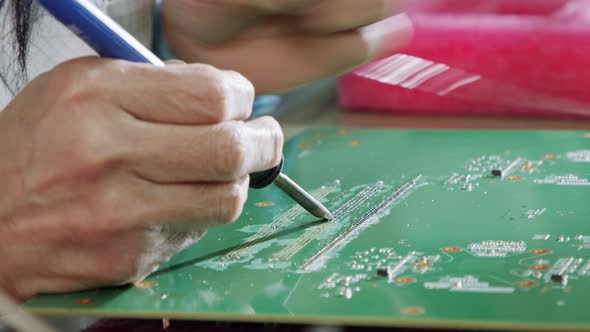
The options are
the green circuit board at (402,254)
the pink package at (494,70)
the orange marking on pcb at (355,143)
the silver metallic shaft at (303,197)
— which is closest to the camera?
the green circuit board at (402,254)

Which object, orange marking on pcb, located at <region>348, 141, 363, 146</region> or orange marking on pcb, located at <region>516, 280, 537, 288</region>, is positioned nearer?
orange marking on pcb, located at <region>516, 280, 537, 288</region>

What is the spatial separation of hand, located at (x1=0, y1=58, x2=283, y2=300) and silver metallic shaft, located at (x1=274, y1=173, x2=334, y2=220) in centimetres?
11

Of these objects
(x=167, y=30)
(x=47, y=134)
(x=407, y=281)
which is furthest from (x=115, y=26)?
(x=167, y=30)

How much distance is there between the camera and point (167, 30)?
0.77 m

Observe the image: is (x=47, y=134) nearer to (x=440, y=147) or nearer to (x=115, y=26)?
(x=115, y=26)

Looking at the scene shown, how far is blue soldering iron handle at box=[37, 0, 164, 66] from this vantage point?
0.44 meters

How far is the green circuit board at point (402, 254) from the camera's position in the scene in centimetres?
43

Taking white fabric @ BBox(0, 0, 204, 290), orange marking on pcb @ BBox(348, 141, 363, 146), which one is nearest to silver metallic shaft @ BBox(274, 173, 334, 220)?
white fabric @ BBox(0, 0, 204, 290)

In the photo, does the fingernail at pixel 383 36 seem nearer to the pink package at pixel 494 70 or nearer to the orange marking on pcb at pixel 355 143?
the orange marking on pcb at pixel 355 143

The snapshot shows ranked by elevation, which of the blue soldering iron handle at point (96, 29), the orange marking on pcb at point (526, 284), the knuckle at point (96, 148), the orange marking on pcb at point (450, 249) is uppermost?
the blue soldering iron handle at point (96, 29)

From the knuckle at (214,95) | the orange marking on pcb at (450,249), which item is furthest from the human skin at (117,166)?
the orange marking on pcb at (450,249)

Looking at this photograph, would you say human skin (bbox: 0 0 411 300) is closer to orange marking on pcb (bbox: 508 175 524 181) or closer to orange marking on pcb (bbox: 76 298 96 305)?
orange marking on pcb (bbox: 76 298 96 305)

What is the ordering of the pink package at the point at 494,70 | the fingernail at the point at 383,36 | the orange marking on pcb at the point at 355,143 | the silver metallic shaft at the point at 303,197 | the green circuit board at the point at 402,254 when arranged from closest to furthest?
the green circuit board at the point at 402,254, the silver metallic shaft at the point at 303,197, the fingernail at the point at 383,36, the orange marking on pcb at the point at 355,143, the pink package at the point at 494,70

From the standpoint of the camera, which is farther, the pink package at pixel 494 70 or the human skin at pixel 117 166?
the pink package at pixel 494 70
